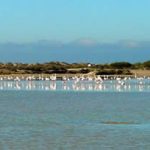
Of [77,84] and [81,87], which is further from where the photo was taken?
[77,84]
